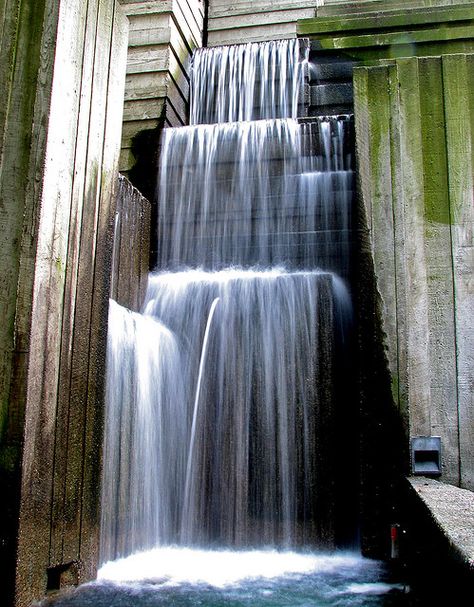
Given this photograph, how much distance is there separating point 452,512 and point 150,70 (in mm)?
7172

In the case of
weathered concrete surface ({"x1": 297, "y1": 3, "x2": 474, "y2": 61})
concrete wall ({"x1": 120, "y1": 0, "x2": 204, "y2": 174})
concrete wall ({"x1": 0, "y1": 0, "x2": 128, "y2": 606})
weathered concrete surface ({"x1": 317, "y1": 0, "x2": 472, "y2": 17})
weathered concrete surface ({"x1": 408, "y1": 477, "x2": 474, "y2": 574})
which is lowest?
weathered concrete surface ({"x1": 408, "y1": 477, "x2": 474, "y2": 574})

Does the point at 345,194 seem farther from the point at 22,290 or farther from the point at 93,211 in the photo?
the point at 22,290

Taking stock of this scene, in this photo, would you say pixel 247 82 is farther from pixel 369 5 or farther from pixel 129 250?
pixel 129 250

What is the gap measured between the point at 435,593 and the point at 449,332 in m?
2.36

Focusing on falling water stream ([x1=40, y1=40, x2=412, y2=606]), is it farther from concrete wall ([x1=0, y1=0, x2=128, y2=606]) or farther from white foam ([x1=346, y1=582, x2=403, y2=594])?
concrete wall ([x1=0, y1=0, x2=128, y2=606])

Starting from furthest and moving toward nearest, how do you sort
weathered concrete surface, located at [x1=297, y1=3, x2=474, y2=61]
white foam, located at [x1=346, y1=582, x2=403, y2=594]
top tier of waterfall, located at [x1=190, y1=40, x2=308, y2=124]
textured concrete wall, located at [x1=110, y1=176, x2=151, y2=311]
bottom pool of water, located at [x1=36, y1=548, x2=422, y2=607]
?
top tier of waterfall, located at [x1=190, y1=40, x2=308, y2=124], weathered concrete surface, located at [x1=297, y1=3, x2=474, y2=61], textured concrete wall, located at [x1=110, y1=176, x2=151, y2=311], white foam, located at [x1=346, y1=582, x2=403, y2=594], bottom pool of water, located at [x1=36, y1=548, x2=422, y2=607]

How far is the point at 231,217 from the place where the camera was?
24.7 feet

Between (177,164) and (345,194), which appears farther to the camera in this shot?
(177,164)

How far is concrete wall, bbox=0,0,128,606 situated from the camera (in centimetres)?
329

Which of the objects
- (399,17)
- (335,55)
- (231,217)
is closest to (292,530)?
(231,217)

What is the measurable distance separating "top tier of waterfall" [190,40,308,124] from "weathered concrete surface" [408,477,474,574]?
6.50 meters

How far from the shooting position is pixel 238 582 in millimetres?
4090

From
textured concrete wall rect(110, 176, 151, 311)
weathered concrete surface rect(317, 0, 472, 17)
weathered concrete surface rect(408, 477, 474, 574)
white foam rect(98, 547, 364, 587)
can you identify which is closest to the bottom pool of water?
white foam rect(98, 547, 364, 587)

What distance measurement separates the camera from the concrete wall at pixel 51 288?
3289 mm
